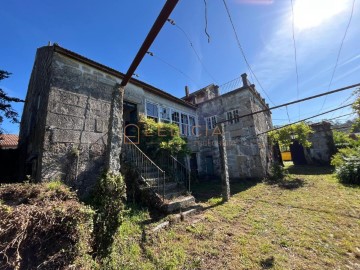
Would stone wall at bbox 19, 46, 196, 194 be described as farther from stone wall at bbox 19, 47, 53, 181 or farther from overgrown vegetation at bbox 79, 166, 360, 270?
overgrown vegetation at bbox 79, 166, 360, 270

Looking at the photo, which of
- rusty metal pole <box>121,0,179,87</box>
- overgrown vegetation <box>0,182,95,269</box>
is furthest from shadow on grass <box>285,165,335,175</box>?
overgrown vegetation <box>0,182,95,269</box>

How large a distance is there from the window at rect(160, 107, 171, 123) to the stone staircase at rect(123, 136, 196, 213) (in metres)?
3.75

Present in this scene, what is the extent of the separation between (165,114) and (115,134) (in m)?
7.01

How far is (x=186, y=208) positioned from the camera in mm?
6371

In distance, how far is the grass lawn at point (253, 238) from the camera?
3.66m

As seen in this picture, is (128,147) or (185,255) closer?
(185,255)

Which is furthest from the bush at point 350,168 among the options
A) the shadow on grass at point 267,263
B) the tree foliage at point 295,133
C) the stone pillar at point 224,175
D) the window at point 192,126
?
the window at point 192,126

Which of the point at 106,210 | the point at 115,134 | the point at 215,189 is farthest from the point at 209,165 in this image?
the point at 106,210

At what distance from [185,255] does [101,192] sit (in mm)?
2405

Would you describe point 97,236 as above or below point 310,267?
above

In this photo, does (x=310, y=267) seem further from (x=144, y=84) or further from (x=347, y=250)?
(x=144, y=84)

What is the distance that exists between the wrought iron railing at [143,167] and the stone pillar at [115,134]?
6.63ft

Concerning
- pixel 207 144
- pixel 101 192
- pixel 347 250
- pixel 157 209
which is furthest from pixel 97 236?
pixel 207 144

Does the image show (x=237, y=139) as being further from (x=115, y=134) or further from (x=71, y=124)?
(x=71, y=124)
